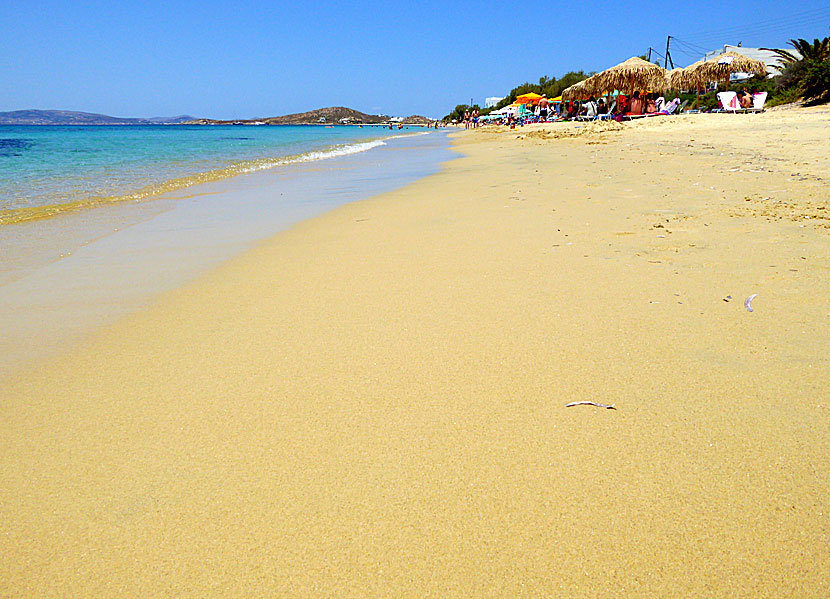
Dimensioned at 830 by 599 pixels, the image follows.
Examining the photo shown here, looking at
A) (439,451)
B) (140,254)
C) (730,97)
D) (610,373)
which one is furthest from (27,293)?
(730,97)

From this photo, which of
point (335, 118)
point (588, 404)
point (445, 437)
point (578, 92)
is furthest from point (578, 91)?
point (335, 118)

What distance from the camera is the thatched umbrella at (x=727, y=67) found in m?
22.0

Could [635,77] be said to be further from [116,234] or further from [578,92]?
[116,234]

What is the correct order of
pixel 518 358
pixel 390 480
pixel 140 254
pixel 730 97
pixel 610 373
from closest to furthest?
pixel 390 480, pixel 610 373, pixel 518 358, pixel 140 254, pixel 730 97

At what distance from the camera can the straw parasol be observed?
76.7 ft

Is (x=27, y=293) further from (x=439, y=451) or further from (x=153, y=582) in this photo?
(x=439, y=451)

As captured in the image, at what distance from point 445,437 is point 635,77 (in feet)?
87.4

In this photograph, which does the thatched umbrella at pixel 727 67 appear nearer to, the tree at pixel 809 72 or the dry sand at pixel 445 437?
the tree at pixel 809 72

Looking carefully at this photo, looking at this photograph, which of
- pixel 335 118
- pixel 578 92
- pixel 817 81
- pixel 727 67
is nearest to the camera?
pixel 817 81

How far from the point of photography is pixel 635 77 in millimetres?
23594

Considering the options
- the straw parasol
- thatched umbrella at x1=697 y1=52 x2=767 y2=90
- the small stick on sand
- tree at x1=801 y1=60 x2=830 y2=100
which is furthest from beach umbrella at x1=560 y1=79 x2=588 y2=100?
the small stick on sand

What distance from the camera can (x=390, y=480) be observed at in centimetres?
145

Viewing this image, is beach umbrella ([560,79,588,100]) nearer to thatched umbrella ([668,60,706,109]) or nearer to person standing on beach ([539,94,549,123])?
thatched umbrella ([668,60,706,109])

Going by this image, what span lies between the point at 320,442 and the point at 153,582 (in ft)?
1.92
